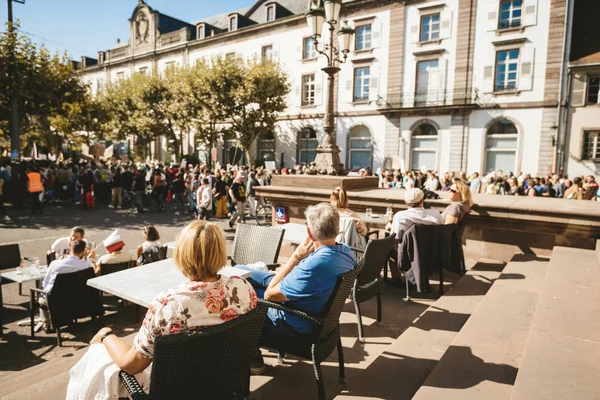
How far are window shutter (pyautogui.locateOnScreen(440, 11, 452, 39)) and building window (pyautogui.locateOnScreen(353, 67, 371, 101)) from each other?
16.5 feet

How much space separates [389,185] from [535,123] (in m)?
10.4

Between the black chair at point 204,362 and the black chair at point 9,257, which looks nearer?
the black chair at point 204,362

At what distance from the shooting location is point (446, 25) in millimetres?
23016

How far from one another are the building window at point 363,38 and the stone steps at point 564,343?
24.7 meters

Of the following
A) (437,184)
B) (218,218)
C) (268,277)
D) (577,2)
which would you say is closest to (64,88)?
Result: (218,218)

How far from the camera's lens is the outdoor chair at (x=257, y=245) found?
4.64m

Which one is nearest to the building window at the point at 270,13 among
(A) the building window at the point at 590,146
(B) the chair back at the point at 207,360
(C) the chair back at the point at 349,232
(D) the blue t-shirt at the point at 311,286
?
(A) the building window at the point at 590,146

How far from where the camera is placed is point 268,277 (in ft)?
11.9

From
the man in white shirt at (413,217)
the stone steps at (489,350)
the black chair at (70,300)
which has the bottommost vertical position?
the black chair at (70,300)

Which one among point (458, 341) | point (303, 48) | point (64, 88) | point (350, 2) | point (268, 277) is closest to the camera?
point (458, 341)

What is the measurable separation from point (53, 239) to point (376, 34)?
22676mm

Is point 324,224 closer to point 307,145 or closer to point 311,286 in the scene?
point 311,286

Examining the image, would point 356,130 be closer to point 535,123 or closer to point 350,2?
point 350,2

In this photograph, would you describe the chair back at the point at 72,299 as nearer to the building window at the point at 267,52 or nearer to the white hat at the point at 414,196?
the white hat at the point at 414,196
